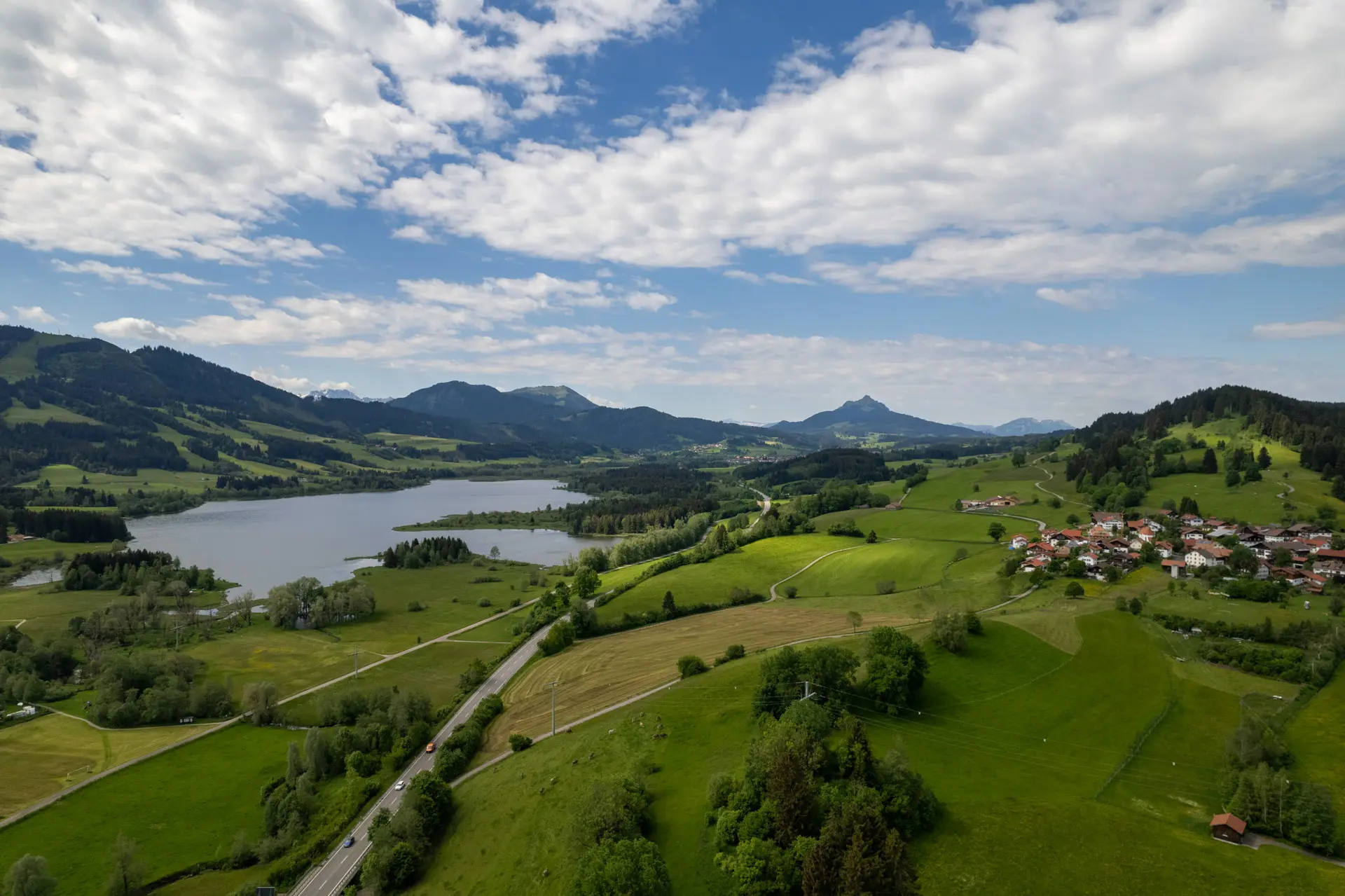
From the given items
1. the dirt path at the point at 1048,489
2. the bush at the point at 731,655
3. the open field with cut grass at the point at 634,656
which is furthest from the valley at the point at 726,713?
the dirt path at the point at 1048,489

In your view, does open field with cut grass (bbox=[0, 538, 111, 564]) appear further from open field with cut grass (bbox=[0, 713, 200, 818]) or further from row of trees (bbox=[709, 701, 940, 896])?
row of trees (bbox=[709, 701, 940, 896])

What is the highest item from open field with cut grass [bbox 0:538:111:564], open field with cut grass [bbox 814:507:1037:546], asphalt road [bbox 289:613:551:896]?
open field with cut grass [bbox 814:507:1037:546]

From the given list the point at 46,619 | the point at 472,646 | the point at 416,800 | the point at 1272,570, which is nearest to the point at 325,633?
the point at 472,646

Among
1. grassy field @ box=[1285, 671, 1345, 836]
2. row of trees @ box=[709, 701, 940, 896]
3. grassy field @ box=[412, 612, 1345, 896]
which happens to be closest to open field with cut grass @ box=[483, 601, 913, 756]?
grassy field @ box=[412, 612, 1345, 896]

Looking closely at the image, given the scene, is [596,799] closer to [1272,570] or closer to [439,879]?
[439,879]

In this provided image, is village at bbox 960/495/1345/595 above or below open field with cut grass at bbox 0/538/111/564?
above

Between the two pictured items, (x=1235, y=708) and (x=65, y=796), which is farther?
(x=65, y=796)
